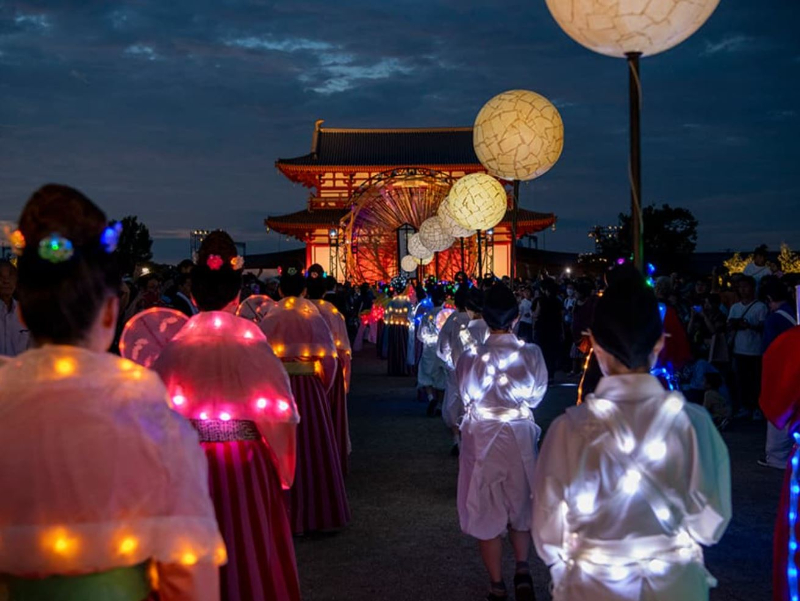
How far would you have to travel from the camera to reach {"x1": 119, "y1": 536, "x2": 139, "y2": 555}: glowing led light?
2.08 metres

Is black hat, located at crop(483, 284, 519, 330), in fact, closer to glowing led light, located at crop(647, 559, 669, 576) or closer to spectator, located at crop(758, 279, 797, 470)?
glowing led light, located at crop(647, 559, 669, 576)

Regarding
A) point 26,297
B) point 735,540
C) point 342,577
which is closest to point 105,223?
point 26,297

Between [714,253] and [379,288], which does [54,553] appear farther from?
[714,253]

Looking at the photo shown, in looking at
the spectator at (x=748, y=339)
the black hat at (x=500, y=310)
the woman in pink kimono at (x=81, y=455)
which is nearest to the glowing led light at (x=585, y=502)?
the woman in pink kimono at (x=81, y=455)

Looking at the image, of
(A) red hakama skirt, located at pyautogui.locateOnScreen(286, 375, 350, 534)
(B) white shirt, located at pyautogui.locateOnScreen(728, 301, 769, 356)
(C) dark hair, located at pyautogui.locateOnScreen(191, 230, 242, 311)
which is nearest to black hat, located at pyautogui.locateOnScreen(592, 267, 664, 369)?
(C) dark hair, located at pyautogui.locateOnScreen(191, 230, 242, 311)

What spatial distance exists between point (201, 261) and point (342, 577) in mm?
2313

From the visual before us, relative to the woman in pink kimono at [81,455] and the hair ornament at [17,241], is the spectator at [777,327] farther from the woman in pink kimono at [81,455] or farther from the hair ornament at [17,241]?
the hair ornament at [17,241]

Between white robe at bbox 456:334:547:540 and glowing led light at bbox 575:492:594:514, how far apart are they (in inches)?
91.0

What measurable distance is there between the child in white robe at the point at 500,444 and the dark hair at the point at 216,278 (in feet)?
5.45

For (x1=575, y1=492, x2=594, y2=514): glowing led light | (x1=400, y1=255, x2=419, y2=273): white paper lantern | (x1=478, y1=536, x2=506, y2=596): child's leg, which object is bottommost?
(x1=478, y1=536, x2=506, y2=596): child's leg

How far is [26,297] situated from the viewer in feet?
6.82

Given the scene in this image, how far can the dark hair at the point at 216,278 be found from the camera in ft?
13.3

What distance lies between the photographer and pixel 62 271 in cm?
207

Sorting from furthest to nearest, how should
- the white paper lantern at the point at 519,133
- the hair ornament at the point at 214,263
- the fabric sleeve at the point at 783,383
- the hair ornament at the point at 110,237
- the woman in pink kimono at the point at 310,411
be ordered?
the white paper lantern at the point at 519,133 < the woman in pink kimono at the point at 310,411 < the hair ornament at the point at 214,263 < the fabric sleeve at the point at 783,383 < the hair ornament at the point at 110,237
